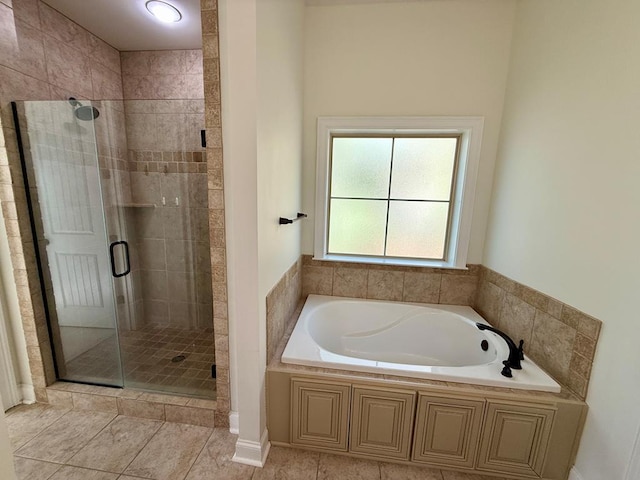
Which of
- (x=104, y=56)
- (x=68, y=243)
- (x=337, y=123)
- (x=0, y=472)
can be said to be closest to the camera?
(x=0, y=472)

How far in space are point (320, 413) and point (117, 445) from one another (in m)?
1.16

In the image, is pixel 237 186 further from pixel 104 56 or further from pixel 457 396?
pixel 104 56

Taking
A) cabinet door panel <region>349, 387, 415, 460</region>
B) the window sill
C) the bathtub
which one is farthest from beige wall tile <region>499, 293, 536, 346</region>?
cabinet door panel <region>349, 387, 415, 460</region>

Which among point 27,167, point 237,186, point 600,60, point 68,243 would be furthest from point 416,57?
point 68,243

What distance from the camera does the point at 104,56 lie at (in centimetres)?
229

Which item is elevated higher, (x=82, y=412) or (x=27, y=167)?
(x=27, y=167)

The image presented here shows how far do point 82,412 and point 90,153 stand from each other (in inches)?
71.2

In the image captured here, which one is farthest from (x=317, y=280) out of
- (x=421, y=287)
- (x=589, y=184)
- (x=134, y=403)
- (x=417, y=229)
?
(x=589, y=184)

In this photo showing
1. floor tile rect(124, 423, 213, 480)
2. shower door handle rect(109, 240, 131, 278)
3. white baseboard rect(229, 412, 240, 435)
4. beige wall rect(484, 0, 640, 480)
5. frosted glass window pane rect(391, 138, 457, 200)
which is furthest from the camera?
frosted glass window pane rect(391, 138, 457, 200)

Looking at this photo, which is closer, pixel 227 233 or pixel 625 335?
pixel 625 335

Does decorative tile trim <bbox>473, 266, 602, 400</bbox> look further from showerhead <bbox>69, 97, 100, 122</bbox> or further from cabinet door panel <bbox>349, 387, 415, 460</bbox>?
showerhead <bbox>69, 97, 100, 122</bbox>

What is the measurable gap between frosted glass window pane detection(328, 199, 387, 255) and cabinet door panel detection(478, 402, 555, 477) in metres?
1.37

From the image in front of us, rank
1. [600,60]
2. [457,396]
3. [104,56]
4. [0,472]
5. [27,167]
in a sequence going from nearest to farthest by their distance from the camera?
[0,472], [600,60], [457,396], [27,167], [104,56]

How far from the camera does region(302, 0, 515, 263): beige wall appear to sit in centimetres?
190
